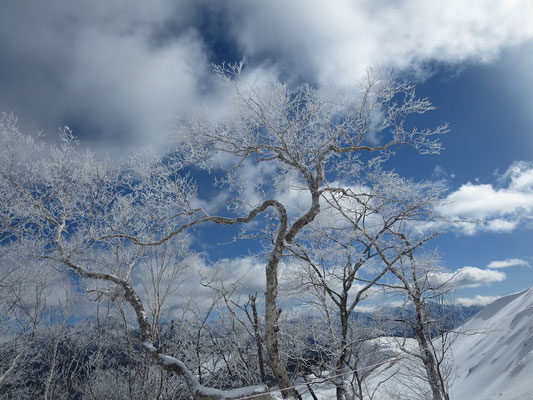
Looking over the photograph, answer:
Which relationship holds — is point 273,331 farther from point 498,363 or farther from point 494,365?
point 494,365

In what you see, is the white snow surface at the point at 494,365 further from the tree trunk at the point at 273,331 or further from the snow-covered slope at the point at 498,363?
the tree trunk at the point at 273,331

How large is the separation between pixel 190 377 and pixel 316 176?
489 cm

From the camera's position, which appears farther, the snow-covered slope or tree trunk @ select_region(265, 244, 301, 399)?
the snow-covered slope

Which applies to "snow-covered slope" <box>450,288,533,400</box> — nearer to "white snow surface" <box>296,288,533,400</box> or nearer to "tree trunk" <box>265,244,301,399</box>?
"white snow surface" <box>296,288,533,400</box>

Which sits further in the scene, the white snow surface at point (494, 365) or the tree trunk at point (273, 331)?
the white snow surface at point (494, 365)

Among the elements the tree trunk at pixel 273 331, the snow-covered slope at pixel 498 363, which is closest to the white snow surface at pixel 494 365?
the snow-covered slope at pixel 498 363

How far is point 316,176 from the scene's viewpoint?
6.96 m

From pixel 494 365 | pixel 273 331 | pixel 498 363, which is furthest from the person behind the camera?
pixel 494 365

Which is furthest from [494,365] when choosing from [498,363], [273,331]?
[273,331]

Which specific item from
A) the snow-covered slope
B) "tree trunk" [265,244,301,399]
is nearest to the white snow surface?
the snow-covered slope

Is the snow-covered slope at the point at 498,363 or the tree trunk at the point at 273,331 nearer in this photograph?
the tree trunk at the point at 273,331

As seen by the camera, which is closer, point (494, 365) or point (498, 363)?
point (498, 363)

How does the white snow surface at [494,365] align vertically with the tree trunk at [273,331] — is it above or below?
below

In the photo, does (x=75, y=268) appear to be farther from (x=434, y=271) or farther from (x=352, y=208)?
(x=434, y=271)
